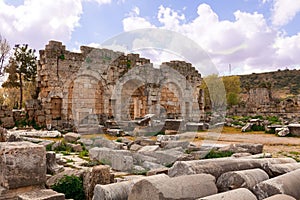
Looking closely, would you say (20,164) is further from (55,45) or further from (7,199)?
(55,45)

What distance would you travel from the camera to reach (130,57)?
792 inches

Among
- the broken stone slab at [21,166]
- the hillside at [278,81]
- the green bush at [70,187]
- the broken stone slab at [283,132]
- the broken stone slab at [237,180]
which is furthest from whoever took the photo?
the hillside at [278,81]

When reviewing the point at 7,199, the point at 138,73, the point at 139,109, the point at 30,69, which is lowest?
the point at 7,199

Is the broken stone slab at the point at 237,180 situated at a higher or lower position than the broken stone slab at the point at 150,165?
higher

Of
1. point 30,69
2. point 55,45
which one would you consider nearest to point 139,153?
point 55,45

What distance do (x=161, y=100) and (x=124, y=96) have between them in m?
2.97

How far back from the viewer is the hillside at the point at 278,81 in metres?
57.5

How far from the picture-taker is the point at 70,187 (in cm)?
581

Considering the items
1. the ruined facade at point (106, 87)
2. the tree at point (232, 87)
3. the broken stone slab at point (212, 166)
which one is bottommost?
the broken stone slab at point (212, 166)

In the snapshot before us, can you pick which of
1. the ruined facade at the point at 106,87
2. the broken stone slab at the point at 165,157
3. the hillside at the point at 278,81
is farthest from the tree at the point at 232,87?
the broken stone slab at the point at 165,157

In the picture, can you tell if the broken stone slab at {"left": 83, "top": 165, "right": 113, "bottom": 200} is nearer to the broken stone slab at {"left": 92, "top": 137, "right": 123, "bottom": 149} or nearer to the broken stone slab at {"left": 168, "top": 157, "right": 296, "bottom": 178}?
the broken stone slab at {"left": 168, "top": 157, "right": 296, "bottom": 178}

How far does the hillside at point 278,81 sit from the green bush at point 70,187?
5372 centimetres

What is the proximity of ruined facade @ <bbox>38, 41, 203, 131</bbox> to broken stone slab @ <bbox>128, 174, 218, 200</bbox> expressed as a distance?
13519mm

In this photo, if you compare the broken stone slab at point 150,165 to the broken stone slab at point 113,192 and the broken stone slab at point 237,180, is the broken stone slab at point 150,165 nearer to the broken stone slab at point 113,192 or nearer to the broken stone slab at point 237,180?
the broken stone slab at point 113,192
